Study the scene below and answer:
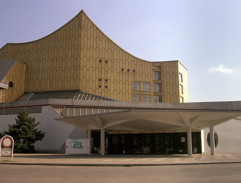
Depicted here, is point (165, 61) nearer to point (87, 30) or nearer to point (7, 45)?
point (87, 30)

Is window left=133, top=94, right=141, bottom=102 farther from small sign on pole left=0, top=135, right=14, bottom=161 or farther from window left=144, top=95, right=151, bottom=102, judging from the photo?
small sign on pole left=0, top=135, right=14, bottom=161

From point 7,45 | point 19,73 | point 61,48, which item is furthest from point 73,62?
point 7,45

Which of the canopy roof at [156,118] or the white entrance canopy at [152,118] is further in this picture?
the white entrance canopy at [152,118]

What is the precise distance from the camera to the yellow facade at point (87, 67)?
55906 millimetres

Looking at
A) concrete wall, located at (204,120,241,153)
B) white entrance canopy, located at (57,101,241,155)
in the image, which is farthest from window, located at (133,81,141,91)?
white entrance canopy, located at (57,101,241,155)

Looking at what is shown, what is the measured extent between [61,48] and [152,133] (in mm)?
26740

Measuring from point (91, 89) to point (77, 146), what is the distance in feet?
73.8

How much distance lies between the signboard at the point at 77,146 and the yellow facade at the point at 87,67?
21.6m

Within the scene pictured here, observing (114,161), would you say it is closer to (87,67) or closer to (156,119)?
(156,119)

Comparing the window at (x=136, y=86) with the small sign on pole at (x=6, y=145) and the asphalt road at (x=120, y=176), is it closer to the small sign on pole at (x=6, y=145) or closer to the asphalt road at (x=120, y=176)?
the small sign on pole at (x=6, y=145)

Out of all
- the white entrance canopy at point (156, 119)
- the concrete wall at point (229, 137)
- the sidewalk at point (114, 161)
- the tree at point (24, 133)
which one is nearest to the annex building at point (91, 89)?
the concrete wall at point (229, 137)

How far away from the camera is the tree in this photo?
4222 centimetres

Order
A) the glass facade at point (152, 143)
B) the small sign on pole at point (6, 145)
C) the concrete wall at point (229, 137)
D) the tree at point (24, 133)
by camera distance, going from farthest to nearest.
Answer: the concrete wall at point (229, 137) → the tree at point (24, 133) → the glass facade at point (152, 143) → the small sign on pole at point (6, 145)

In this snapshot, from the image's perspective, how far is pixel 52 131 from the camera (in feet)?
152
